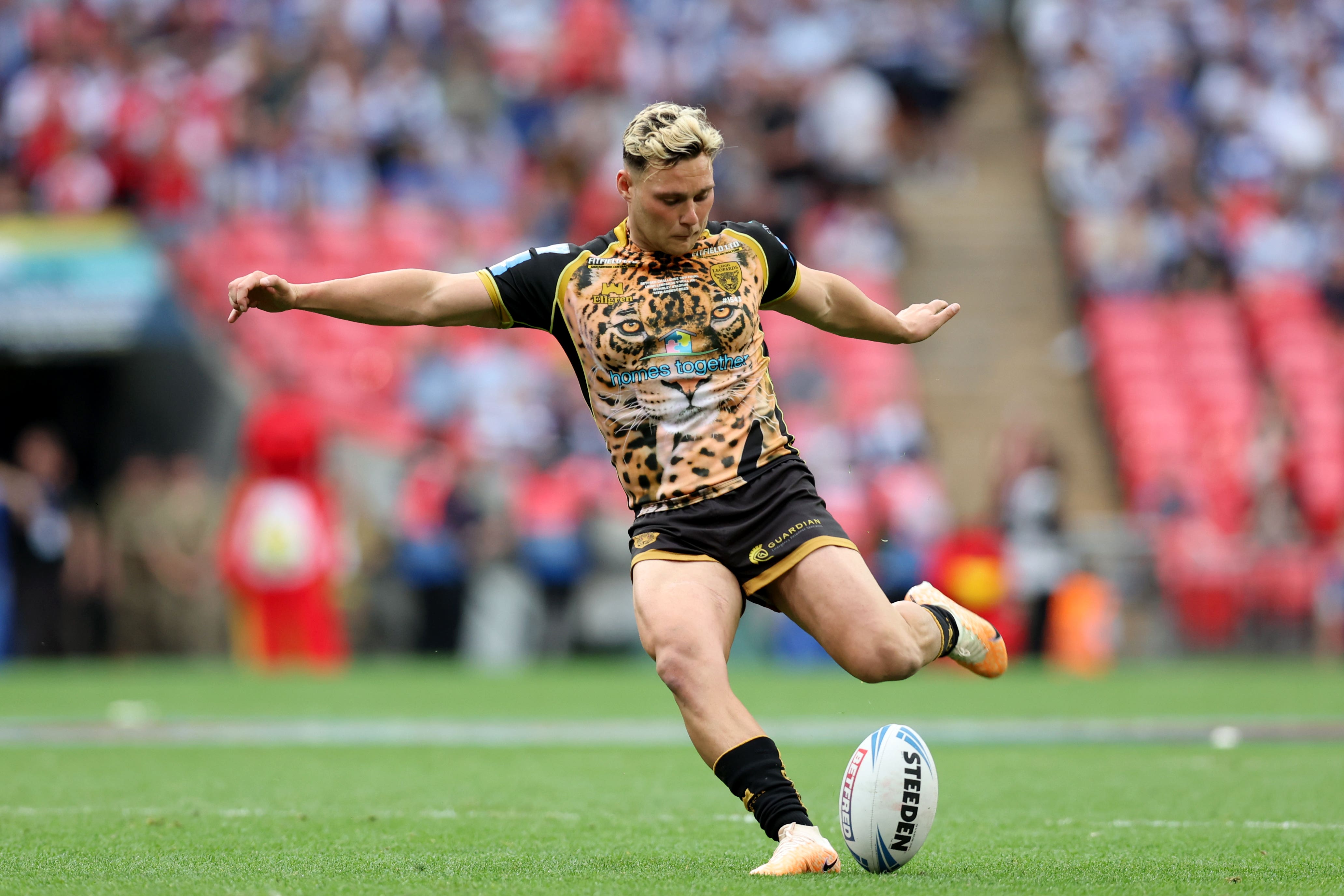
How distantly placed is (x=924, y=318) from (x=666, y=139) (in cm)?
145

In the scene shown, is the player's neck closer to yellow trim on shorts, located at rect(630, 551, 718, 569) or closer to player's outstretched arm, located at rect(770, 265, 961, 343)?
player's outstretched arm, located at rect(770, 265, 961, 343)

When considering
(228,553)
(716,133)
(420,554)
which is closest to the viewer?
(716,133)

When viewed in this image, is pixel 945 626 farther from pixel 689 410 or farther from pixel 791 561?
pixel 689 410

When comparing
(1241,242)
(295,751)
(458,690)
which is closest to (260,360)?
(458,690)

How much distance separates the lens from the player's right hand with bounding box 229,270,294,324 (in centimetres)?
531

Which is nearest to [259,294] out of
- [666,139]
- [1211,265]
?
[666,139]

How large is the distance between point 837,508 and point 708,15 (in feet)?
24.6

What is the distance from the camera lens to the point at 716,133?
5.42 m

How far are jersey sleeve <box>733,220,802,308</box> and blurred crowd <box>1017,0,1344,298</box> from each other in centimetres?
1517

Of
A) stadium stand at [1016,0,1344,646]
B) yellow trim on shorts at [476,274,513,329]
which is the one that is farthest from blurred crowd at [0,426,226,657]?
yellow trim on shorts at [476,274,513,329]

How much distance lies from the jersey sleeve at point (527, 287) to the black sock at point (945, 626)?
1.60 meters

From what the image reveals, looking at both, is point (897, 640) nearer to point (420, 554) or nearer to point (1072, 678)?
point (1072, 678)

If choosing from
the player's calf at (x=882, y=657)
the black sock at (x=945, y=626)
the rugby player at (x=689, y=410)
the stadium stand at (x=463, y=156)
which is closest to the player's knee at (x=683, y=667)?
the rugby player at (x=689, y=410)

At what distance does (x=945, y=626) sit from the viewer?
5.84 metres
